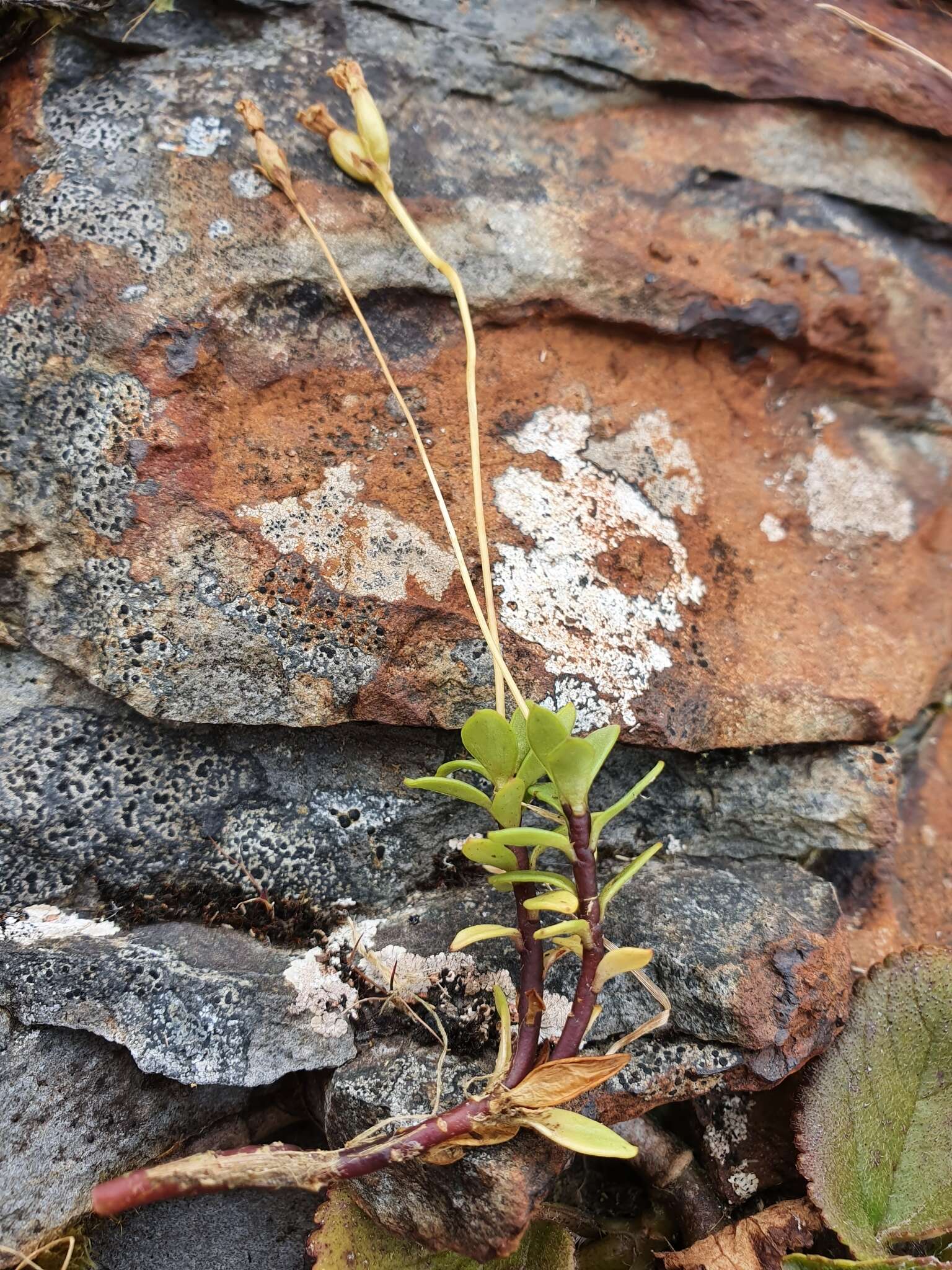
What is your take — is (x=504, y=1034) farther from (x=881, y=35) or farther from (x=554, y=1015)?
(x=881, y=35)

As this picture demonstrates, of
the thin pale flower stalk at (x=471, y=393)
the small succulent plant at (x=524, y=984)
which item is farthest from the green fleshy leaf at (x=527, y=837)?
the thin pale flower stalk at (x=471, y=393)

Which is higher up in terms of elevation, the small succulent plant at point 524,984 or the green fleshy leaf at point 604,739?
the green fleshy leaf at point 604,739

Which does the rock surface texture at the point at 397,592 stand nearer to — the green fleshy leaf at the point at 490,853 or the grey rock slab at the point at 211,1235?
the grey rock slab at the point at 211,1235

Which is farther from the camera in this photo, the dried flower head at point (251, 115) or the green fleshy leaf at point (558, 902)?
the dried flower head at point (251, 115)

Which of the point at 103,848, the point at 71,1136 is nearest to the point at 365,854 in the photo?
the point at 103,848

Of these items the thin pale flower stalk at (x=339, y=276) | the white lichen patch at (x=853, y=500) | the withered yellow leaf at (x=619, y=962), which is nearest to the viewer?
the withered yellow leaf at (x=619, y=962)

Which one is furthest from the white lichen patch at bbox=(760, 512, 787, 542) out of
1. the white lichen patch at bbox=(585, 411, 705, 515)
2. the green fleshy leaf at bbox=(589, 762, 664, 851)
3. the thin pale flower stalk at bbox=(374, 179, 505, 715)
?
the green fleshy leaf at bbox=(589, 762, 664, 851)

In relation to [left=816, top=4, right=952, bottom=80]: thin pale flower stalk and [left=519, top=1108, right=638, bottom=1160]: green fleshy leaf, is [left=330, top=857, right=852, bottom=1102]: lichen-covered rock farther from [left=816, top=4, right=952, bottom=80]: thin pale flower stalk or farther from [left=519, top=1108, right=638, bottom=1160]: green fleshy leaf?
[left=816, top=4, right=952, bottom=80]: thin pale flower stalk

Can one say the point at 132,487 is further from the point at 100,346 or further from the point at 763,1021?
the point at 763,1021
